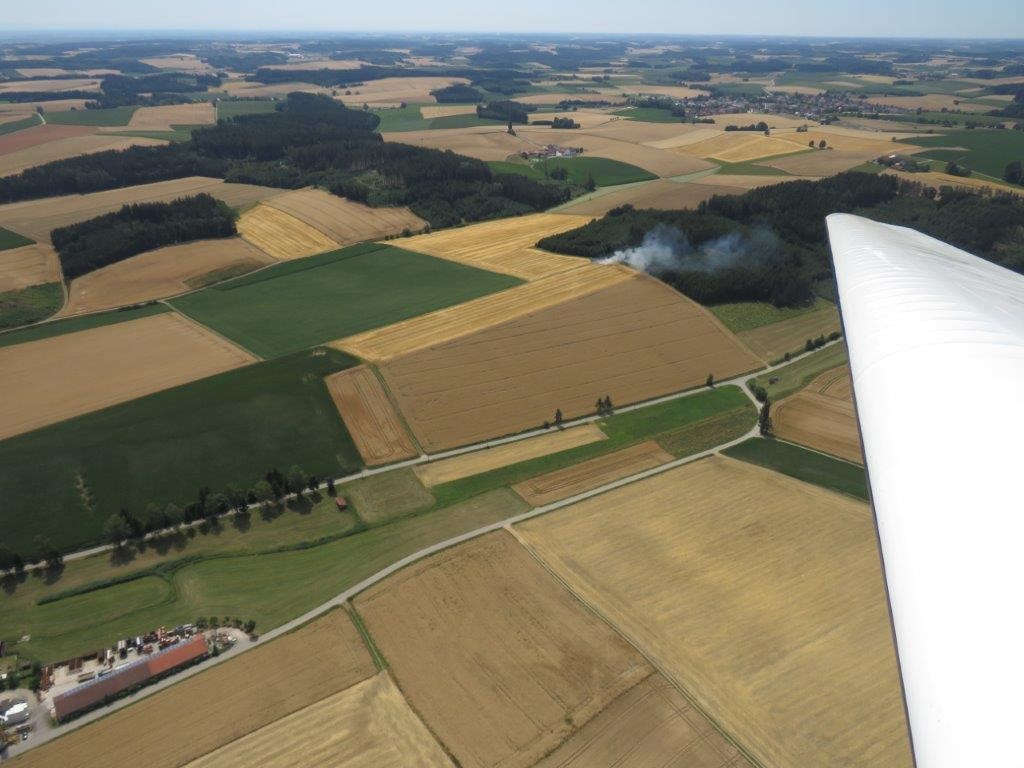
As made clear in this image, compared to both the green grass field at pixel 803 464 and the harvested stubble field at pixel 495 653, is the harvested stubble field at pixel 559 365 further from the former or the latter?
the harvested stubble field at pixel 495 653

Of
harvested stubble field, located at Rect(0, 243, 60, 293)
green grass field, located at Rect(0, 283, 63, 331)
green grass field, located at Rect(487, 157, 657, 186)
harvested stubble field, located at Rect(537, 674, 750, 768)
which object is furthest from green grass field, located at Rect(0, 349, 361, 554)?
green grass field, located at Rect(487, 157, 657, 186)

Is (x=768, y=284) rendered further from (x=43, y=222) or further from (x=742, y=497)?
(x=43, y=222)

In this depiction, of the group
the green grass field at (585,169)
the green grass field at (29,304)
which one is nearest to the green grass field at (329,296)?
the green grass field at (29,304)

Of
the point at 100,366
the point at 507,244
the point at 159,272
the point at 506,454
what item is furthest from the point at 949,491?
the point at 159,272

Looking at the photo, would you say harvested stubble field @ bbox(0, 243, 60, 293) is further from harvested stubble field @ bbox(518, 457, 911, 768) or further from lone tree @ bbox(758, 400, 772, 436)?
lone tree @ bbox(758, 400, 772, 436)

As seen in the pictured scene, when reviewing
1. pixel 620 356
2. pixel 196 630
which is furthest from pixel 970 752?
pixel 620 356

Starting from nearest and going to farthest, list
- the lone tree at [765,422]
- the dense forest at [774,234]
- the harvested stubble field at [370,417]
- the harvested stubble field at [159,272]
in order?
the harvested stubble field at [370,417] < the lone tree at [765,422] < the harvested stubble field at [159,272] < the dense forest at [774,234]
